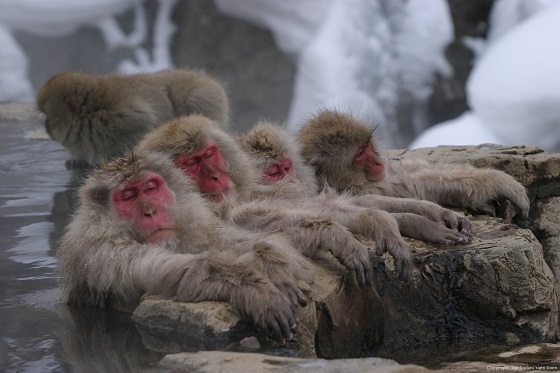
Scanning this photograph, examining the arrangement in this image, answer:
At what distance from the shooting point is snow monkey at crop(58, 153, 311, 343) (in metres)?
3.17

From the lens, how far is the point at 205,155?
4.05 metres

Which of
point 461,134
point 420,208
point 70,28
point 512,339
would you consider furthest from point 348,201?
point 70,28

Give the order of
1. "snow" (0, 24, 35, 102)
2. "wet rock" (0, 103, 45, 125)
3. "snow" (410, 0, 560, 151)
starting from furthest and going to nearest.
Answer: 1. "snow" (0, 24, 35, 102)
2. "snow" (410, 0, 560, 151)
3. "wet rock" (0, 103, 45, 125)

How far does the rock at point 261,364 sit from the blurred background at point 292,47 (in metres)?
9.07

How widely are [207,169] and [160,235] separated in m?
0.61

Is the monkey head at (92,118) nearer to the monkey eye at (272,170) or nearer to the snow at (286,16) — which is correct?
the monkey eye at (272,170)

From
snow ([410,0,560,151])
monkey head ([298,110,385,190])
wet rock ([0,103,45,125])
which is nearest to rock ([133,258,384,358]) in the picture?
monkey head ([298,110,385,190])

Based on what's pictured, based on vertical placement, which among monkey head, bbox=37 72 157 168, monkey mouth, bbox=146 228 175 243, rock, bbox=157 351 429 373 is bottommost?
rock, bbox=157 351 429 373

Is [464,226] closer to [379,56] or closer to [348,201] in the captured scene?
[348,201]

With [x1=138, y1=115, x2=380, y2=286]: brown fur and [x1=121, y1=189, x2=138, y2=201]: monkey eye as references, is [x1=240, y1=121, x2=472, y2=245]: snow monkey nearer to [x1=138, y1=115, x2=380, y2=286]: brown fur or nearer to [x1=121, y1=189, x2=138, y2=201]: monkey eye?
[x1=138, y1=115, x2=380, y2=286]: brown fur

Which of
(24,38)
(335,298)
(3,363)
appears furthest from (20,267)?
(24,38)

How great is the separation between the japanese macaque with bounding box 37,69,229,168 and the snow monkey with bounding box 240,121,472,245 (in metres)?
3.01

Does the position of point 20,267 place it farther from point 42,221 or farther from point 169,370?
point 169,370

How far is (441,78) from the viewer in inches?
517
